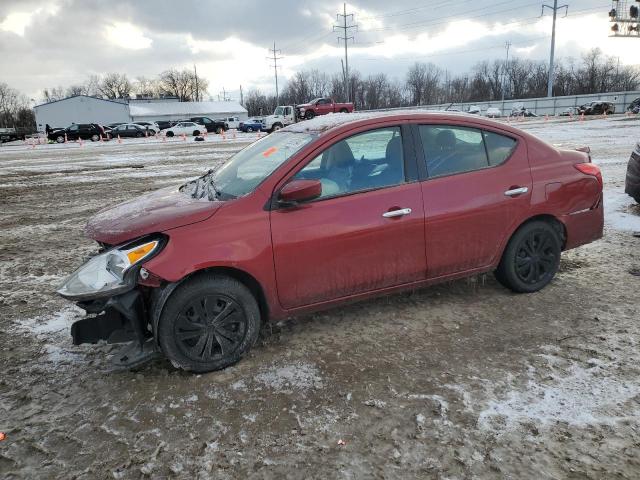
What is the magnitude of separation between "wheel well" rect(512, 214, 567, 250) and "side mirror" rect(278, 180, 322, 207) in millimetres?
1984

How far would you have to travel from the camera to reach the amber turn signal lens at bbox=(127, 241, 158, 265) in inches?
128

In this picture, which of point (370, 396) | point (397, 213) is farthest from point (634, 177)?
point (370, 396)

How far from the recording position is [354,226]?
3721 millimetres

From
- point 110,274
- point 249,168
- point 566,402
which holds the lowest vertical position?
point 566,402

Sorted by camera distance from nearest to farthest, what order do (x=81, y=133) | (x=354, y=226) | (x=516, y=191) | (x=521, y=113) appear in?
1. (x=354, y=226)
2. (x=516, y=191)
3. (x=81, y=133)
4. (x=521, y=113)

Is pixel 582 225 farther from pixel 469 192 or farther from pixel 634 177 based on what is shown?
pixel 634 177

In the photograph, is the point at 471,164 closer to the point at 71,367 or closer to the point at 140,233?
the point at 140,233

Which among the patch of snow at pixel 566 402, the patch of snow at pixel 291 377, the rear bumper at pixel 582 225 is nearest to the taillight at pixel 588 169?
the rear bumper at pixel 582 225

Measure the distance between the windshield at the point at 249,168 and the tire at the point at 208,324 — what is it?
2.39ft

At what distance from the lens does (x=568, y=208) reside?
4.59 metres

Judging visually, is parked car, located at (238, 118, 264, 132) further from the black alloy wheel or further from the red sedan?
the black alloy wheel

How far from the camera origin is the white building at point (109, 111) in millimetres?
81500

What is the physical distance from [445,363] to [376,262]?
0.88 metres

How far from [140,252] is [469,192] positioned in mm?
2586
